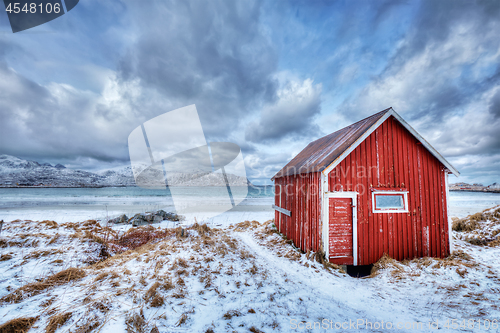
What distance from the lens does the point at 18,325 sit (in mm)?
3209

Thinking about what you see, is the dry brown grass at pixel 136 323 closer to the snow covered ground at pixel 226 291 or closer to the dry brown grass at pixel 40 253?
the snow covered ground at pixel 226 291

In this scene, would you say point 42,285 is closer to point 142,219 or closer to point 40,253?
point 40,253

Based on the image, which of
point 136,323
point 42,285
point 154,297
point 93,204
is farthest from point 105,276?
point 93,204

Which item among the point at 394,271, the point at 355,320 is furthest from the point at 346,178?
the point at 355,320

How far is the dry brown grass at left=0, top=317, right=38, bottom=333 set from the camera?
3.11 m

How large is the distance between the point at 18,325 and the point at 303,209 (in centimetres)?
830

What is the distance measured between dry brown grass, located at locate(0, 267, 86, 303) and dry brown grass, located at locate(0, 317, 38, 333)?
1227 mm

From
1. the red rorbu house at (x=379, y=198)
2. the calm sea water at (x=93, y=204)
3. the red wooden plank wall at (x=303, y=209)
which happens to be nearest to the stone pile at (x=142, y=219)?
the calm sea water at (x=93, y=204)

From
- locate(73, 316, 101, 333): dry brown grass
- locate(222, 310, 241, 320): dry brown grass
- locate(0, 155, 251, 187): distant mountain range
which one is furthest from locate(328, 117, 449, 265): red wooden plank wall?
locate(0, 155, 251, 187): distant mountain range

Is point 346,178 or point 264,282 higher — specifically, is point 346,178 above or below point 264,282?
above

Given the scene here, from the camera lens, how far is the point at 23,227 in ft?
33.4

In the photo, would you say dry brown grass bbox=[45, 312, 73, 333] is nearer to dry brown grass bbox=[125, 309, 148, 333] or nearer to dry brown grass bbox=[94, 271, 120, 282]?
dry brown grass bbox=[125, 309, 148, 333]

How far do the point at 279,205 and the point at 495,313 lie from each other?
8727 millimetres

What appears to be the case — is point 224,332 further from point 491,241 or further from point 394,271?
point 491,241
